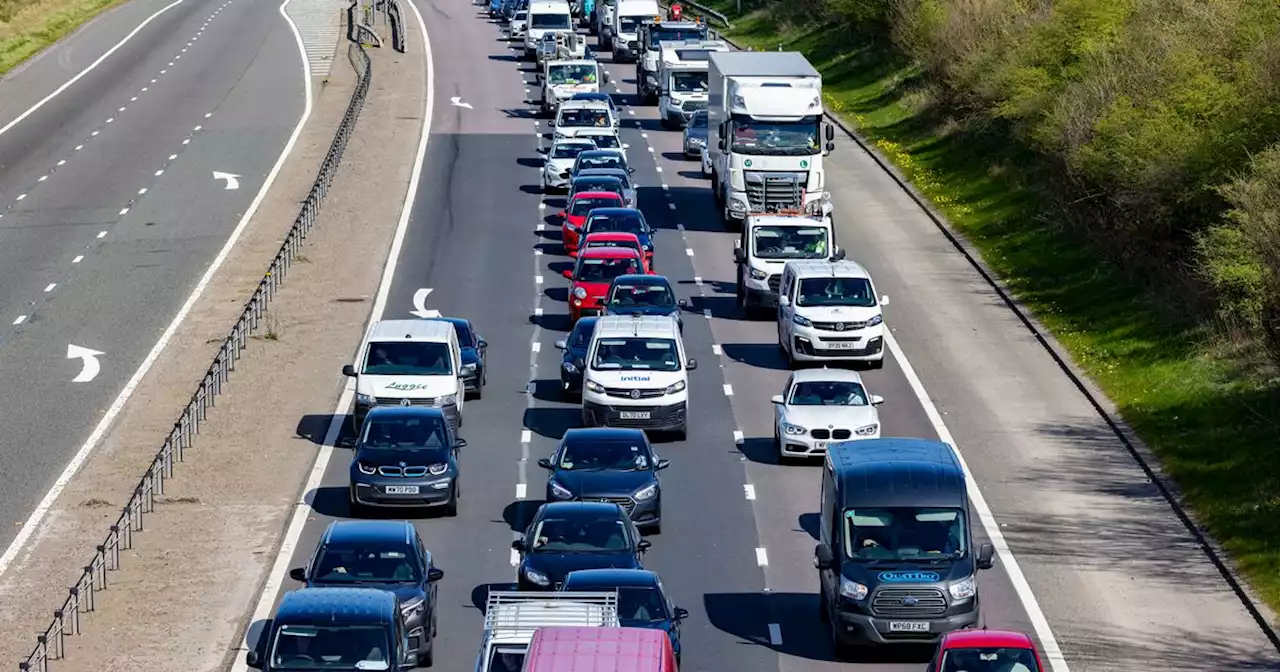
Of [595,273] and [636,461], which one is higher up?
[636,461]

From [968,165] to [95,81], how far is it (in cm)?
3953

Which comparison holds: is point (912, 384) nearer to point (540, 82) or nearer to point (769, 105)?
point (769, 105)

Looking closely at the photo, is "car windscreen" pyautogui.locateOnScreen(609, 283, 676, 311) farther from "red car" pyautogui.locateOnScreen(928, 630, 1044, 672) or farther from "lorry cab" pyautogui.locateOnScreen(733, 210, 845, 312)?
"red car" pyautogui.locateOnScreen(928, 630, 1044, 672)

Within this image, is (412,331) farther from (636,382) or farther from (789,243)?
(789,243)

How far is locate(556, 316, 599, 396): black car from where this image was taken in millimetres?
40656

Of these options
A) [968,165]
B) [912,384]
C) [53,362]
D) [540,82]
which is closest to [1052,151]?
[968,165]

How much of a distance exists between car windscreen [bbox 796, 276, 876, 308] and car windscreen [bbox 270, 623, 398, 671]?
20935 mm

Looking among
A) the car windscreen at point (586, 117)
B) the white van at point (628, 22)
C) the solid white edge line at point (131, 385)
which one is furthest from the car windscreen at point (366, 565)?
the white van at point (628, 22)

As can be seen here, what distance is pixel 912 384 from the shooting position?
42438 mm

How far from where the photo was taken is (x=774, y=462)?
36781 millimetres

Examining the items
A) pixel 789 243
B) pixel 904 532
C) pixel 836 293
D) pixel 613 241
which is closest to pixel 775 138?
pixel 613 241

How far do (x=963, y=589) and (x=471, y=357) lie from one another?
16.4m

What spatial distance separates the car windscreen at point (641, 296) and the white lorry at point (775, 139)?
10.4 metres

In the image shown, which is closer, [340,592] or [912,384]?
[340,592]
